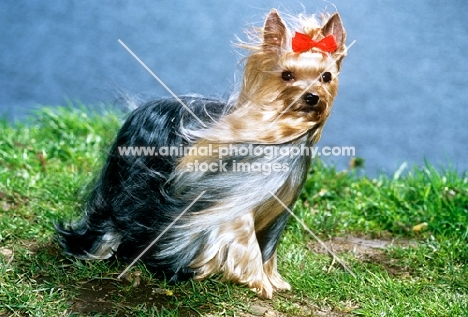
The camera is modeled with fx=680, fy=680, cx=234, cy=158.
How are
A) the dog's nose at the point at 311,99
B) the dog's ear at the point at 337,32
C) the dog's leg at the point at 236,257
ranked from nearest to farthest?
the dog's nose at the point at 311,99 → the dog's ear at the point at 337,32 → the dog's leg at the point at 236,257

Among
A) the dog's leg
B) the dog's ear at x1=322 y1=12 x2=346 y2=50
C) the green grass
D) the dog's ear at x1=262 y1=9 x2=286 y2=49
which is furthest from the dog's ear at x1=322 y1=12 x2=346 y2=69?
the green grass

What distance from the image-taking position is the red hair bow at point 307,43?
8.88 ft

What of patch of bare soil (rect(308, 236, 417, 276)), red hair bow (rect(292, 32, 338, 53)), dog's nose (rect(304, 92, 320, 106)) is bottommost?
patch of bare soil (rect(308, 236, 417, 276))

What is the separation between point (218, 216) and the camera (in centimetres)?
289

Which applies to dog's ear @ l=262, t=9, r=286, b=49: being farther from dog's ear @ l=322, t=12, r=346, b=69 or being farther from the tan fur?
dog's ear @ l=322, t=12, r=346, b=69

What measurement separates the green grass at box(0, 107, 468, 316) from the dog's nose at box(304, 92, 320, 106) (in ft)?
3.01

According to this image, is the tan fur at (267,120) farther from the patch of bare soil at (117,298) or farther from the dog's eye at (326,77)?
the patch of bare soil at (117,298)

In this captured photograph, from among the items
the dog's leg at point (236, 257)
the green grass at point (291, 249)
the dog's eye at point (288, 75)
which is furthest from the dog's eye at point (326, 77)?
the green grass at point (291, 249)

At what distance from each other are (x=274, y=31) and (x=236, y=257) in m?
0.99

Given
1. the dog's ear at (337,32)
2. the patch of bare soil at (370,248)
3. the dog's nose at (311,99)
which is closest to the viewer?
the dog's nose at (311,99)

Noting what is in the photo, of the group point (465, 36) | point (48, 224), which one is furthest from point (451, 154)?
point (48, 224)

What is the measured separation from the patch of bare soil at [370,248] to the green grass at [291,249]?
1 cm

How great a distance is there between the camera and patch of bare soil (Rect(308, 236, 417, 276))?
11.9 ft

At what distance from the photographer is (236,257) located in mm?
2992
